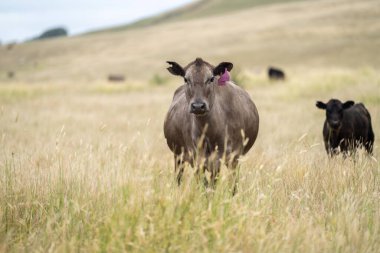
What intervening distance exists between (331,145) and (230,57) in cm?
4474

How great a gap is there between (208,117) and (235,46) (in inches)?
2134

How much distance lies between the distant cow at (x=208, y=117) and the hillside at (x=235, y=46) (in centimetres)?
3232

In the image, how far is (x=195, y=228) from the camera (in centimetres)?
396

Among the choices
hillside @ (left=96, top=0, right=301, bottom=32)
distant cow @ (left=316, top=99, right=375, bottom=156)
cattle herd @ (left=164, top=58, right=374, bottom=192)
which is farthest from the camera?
hillside @ (left=96, top=0, right=301, bottom=32)

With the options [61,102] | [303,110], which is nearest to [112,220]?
[303,110]

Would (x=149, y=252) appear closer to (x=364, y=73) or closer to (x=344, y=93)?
(x=344, y=93)

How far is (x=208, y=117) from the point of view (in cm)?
598

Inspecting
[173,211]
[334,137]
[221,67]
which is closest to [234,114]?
[221,67]

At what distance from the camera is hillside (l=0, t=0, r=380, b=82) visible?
48.3 meters

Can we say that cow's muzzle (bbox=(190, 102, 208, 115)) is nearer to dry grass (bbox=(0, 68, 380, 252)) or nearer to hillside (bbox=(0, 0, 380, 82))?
dry grass (bbox=(0, 68, 380, 252))

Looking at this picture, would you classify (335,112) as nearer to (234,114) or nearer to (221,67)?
(234,114)

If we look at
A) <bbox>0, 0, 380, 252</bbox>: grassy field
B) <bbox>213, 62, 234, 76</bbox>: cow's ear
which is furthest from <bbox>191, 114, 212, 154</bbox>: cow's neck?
<bbox>213, 62, 234, 76</bbox>: cow's ear

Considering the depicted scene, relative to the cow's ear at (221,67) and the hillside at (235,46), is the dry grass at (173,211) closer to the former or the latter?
the cow's ear at (221,67)

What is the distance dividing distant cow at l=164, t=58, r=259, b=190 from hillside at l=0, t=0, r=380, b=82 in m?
32.3
